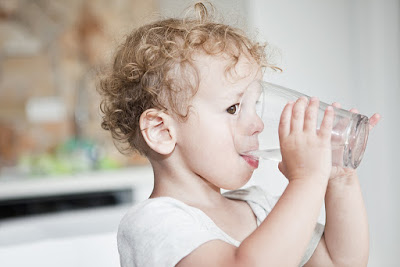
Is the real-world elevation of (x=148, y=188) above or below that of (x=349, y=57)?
below

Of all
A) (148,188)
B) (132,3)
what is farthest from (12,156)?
(132,3)

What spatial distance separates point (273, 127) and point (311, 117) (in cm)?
9

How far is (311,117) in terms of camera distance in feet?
2.20

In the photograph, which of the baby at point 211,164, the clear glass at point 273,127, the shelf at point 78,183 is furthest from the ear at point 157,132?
the shelf at point 78,183

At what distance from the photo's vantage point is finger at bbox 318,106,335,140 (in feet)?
2.19

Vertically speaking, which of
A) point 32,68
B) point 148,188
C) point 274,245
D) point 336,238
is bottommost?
point 148,188

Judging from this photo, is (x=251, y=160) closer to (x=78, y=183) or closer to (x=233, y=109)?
(x=233, y=109)

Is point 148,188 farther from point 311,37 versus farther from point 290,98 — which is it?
point 290,98

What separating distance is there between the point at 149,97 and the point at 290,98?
0.23 metres

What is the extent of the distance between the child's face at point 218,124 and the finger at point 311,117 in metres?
0.10

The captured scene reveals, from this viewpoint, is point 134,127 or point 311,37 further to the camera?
point 311,37

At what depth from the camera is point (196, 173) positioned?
0.84 m

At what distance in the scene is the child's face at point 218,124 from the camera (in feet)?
2.55

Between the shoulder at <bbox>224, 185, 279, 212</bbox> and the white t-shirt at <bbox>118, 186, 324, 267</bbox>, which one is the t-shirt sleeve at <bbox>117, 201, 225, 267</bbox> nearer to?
the white t-shirt at <bbox>118, 186, 324, 267</bbox>
